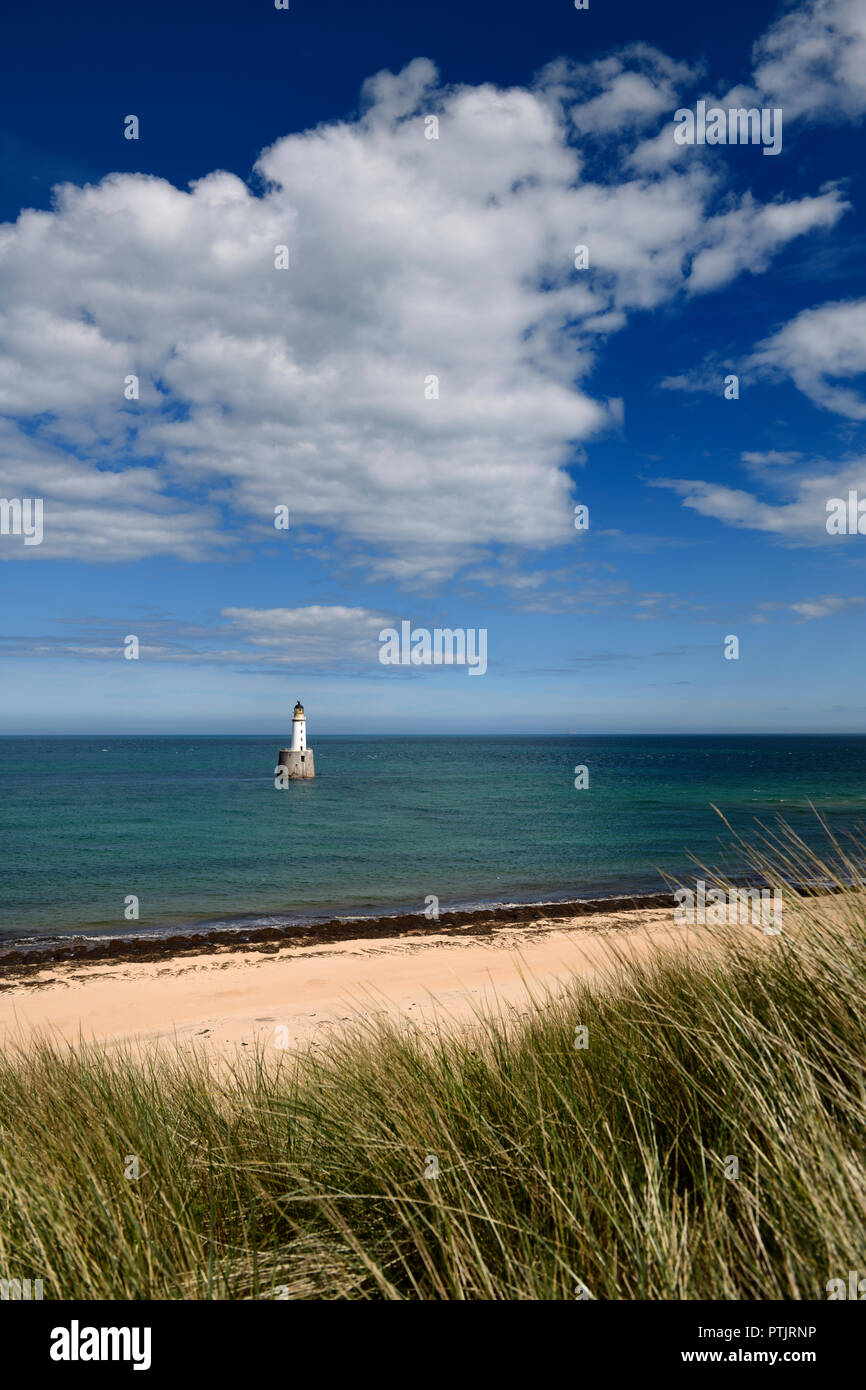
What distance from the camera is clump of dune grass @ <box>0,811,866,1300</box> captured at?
234 centimetres

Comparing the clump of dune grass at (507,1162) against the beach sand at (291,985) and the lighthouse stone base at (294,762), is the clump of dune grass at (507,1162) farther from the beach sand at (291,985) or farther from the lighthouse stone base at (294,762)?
the lighthouse stone base at (294,762)

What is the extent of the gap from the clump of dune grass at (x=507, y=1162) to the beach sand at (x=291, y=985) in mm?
6432

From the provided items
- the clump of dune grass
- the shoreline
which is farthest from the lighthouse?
the clump of dune grass

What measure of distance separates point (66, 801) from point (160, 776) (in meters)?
32.7

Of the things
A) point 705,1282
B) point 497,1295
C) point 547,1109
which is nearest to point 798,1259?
point 705,1282

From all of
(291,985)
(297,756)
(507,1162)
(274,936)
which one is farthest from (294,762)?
(507,1162)

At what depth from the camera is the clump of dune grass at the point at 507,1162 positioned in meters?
2.34

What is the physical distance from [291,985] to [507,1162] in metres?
12.3

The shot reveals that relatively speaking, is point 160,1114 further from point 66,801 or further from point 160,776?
point 160,776

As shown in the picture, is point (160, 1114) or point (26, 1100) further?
point (26, 1100)

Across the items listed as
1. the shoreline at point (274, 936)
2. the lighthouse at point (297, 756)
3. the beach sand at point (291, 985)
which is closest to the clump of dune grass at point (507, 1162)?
the beach sand at point (291, 985)

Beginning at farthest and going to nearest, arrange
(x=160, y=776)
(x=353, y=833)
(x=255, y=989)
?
1. (x=160, y=776)
2. (x=353, y=833)
3. (x=255, y=989)
